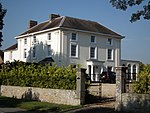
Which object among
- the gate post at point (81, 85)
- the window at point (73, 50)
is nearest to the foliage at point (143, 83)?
the gate post at point (81, 85)

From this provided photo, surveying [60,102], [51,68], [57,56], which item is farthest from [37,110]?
[57,56]

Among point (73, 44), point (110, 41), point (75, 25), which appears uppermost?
point (75, 25)

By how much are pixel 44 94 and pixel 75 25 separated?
1035 inches

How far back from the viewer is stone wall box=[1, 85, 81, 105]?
70.0ft

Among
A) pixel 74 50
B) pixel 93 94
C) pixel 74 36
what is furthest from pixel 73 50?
pixel 93 94

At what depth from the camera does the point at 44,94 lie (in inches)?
953

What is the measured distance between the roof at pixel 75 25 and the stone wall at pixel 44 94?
1830 cm

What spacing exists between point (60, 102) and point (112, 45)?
104ft

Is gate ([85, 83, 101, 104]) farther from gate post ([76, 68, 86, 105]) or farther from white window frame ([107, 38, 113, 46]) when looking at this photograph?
white window frame ([107, 38, 113, 46])

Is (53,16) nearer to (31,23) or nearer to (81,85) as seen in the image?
(31,23)

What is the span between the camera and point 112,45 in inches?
2074

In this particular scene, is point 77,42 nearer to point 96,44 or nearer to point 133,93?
point 96,44

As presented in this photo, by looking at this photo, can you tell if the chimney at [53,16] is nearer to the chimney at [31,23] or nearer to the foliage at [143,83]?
the chimney at [31,23]

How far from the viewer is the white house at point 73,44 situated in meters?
46.6
